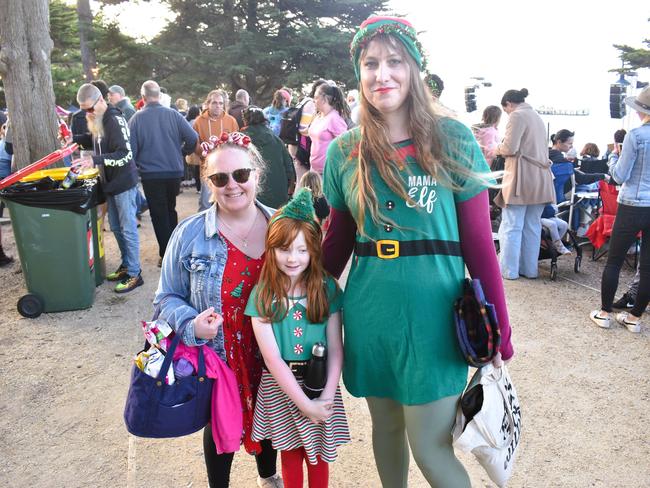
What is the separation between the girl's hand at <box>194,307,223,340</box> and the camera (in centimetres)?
197

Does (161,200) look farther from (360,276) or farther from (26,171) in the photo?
(360,276)

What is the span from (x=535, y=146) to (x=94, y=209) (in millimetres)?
4778

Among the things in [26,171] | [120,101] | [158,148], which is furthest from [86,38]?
[26,171]

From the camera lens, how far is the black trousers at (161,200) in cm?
→ 607

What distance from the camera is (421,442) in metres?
1.84

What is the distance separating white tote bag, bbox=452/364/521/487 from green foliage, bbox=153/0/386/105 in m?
21.2

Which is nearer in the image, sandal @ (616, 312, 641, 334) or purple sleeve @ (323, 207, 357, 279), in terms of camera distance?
purple sleeve @ (323, 207, 357, 279)

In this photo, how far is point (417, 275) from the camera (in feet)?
5.81

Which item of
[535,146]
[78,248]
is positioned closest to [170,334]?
[78,248]

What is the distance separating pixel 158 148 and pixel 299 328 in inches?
176

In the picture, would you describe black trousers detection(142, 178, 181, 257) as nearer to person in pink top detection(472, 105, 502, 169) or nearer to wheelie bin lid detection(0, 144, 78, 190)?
wheelie bin lid detection(0, 144, 78, 190)

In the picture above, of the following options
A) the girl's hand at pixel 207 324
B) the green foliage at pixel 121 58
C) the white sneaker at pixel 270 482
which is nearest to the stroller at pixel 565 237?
the white sneaker at pixel 270 482

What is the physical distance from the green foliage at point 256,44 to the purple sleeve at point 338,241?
2079 centimetres

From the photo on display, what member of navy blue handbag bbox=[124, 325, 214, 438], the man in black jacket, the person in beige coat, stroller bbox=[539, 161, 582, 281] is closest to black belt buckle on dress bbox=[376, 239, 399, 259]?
navy blue handbag bbox=[124, 325, 214, 438]
